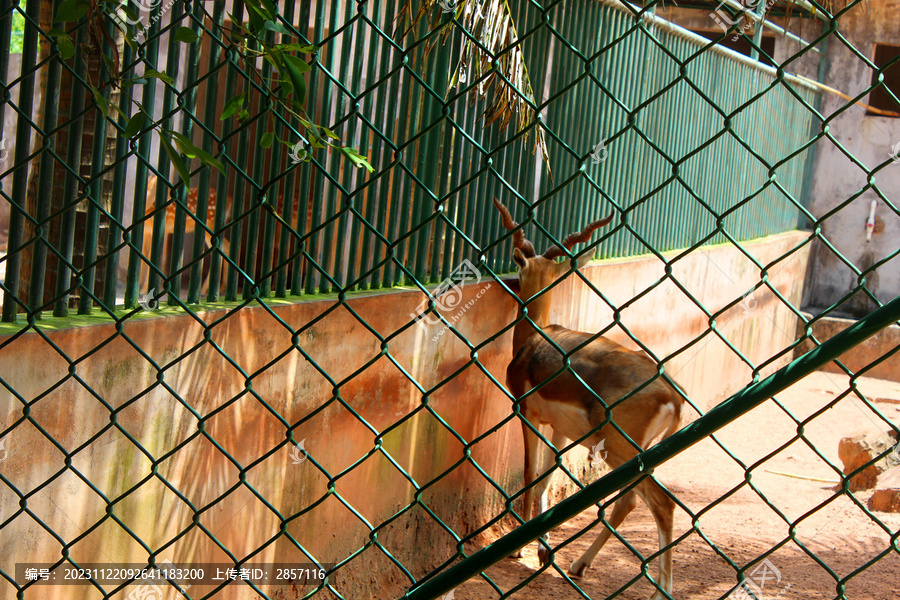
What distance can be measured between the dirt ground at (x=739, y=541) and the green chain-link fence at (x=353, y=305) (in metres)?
0.04

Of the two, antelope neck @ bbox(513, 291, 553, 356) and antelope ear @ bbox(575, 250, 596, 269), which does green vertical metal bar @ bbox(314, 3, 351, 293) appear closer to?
antelope ear @ bbox(575, 250, 596, 269)

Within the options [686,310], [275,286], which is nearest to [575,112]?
[686,310]

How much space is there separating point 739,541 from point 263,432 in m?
3.68

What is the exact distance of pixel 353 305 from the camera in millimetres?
3963

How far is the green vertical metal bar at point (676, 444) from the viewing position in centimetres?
151

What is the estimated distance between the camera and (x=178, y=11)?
3.13m

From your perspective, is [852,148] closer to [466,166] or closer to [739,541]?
[739,541]

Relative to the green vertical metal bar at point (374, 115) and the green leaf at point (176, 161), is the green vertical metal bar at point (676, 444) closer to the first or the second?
the green leaf at point (176, 161)

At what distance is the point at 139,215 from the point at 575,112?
4.02 metres

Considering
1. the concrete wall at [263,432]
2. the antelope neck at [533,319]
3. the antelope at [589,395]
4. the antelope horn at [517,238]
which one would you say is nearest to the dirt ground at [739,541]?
the antelope at [589,395]

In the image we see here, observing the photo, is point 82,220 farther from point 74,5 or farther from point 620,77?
point 620,77

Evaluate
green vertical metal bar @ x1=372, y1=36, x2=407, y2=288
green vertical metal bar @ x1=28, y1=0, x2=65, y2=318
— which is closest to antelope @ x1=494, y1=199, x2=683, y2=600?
green vertical metal bar @ x1=372, y1=36, x2=407, y2=288

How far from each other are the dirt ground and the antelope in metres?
0.28

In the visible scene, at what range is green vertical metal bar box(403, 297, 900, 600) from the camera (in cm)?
151
